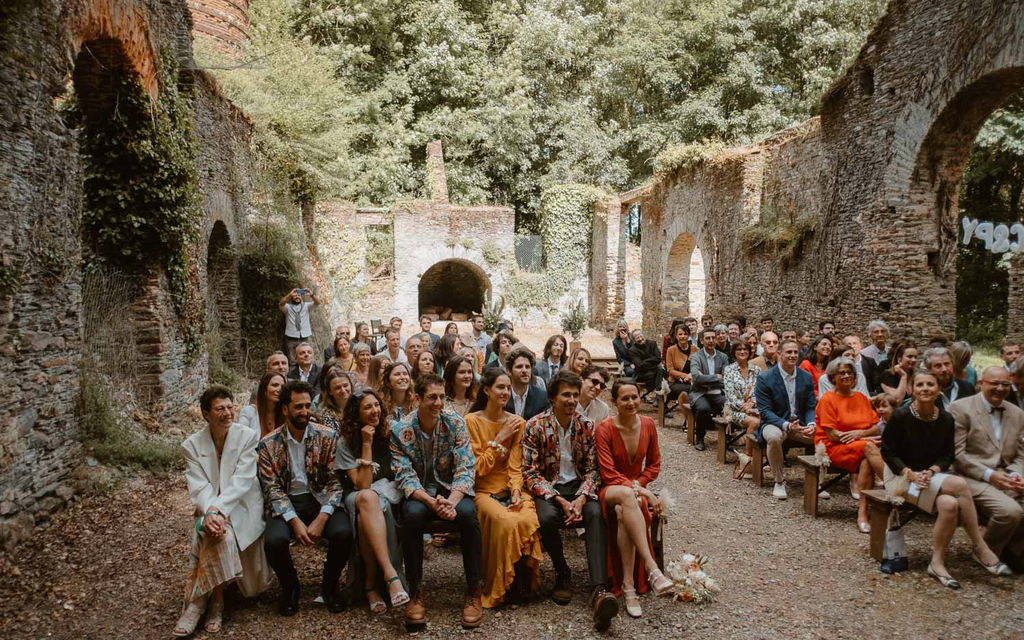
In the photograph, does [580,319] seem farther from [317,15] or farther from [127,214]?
[127,214]

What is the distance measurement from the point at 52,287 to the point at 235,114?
21.1ft

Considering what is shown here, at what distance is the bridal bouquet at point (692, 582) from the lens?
4.05m

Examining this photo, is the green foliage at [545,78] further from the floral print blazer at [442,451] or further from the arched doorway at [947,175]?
the floral print blazer at [442,451]

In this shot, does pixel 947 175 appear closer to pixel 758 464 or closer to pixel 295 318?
pixel 758 464

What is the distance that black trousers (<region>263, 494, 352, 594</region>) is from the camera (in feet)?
12.5

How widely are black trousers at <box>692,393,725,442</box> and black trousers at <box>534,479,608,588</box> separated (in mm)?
4261

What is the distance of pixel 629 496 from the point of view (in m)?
3.96

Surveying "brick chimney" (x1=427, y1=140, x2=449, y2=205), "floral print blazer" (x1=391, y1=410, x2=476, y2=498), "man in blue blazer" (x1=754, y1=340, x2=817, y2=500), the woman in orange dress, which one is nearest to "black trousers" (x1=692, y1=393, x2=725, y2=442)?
"man in blue blazer" (x1=754, y1=340, x2=817, y2=500)

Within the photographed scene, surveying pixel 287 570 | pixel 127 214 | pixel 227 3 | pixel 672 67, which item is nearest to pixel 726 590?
pixel 287 570

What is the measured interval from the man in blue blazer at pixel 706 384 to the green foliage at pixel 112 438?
580 centimetres

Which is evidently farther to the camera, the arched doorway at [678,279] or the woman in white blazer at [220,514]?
the arched doorway at [678,279]

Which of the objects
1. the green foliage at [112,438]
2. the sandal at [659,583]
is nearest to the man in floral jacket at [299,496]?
the sandal at [659,583]

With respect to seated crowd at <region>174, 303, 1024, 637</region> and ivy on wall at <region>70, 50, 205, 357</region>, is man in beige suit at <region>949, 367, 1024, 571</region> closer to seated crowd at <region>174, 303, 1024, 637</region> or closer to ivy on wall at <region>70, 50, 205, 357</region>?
seated crowd at <region>174, 303, 1024, 637</region>

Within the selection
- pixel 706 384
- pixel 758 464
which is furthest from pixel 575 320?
pixel 758 464
